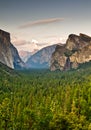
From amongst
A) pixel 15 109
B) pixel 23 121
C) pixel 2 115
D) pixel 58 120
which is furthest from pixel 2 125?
pixel 15 109

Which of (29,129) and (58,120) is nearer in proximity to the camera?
(58,120)

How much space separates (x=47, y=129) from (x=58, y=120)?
711 centimetres

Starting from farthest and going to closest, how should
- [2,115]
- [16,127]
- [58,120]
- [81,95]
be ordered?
1. [81,95]
2. [16,127]
3. [2,115]
4. [58,120]

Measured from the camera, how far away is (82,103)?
151750mm

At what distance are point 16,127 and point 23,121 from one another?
4707 millimetres

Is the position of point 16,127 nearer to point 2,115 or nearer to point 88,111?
point 2,115

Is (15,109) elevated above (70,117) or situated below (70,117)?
below

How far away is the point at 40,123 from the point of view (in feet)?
364

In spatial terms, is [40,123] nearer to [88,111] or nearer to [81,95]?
[88,111]

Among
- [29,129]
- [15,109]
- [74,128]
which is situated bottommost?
[15,109]

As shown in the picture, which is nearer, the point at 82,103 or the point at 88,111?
the point at 88,111

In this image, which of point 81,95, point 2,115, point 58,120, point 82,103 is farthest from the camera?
point 81,95

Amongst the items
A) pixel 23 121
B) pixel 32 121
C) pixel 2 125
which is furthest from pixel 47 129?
pixel 23 121

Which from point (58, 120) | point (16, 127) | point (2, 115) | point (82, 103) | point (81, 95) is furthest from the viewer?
point (81, 95)
